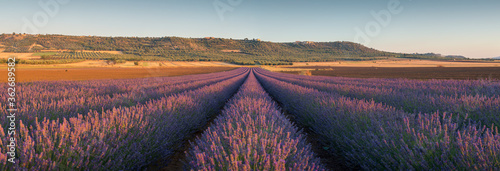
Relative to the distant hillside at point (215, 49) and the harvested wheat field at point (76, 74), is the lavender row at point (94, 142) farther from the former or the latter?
the distant hillside at point (215, 49)

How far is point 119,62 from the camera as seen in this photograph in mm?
69500

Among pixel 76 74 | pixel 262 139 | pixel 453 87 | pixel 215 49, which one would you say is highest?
pixel 215 49

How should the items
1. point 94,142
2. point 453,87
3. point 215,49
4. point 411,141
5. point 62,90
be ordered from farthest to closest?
point 215,49 < point 62,90 < point 453,87 < point 411,141 < point 94,142

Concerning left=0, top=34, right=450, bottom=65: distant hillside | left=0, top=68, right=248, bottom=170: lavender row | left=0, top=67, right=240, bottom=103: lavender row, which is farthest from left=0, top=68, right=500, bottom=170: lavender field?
left=0, top=34, right=450, bottom=65: distant hillside

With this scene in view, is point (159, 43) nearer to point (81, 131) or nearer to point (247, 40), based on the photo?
point (247, 40)

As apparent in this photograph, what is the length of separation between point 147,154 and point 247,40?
520ft

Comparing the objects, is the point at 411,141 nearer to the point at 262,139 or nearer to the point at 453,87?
the point at 262,139

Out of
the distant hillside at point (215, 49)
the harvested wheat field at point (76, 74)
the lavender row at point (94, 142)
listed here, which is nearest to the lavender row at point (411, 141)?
A: the lavender row at point (94, 142)

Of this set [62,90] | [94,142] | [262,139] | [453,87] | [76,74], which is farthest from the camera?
[76,74]

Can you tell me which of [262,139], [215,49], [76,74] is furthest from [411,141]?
[215,49]

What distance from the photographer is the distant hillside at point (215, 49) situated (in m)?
98.4

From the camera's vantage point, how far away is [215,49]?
133750mm

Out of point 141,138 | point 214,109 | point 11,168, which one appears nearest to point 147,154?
point 141,138

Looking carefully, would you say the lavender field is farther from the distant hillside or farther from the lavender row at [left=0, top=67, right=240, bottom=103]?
the distant hillside
